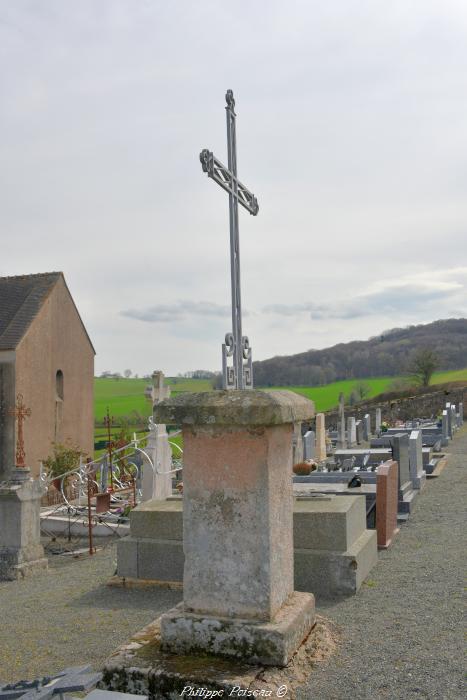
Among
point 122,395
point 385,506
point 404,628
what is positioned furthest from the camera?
point 122,395

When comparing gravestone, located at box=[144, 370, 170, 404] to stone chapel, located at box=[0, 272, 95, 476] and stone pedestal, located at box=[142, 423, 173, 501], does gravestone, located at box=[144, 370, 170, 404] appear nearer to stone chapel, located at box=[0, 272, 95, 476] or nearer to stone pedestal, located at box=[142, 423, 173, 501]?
stone pedestal, located at box=[142, 423, 173, 501]

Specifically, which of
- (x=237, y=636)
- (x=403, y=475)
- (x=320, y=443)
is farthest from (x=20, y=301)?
(x=237, y=636)

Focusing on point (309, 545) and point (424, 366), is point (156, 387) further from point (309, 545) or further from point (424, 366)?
point (424, 366)

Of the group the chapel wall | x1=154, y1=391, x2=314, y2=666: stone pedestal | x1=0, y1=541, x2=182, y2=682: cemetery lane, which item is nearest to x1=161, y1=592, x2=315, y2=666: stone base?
x1=154, y1=391, x2=314, y2=666: stone pedestal

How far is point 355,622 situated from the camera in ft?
18.4

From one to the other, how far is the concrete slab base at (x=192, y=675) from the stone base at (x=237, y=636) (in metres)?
0.05

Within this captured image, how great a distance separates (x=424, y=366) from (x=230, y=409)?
48067 mm

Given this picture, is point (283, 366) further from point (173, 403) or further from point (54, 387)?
point (173, 403)

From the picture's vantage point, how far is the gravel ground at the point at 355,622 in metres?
4.34

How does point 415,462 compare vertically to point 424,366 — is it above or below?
below

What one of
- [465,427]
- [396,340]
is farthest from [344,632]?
[396,340]

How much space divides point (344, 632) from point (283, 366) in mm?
41786

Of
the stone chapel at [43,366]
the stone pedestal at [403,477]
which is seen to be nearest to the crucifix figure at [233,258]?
the stone pedestal at [403,477]

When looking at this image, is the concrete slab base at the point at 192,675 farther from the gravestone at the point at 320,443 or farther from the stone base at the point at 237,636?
the gravestone at the point at 320,443
